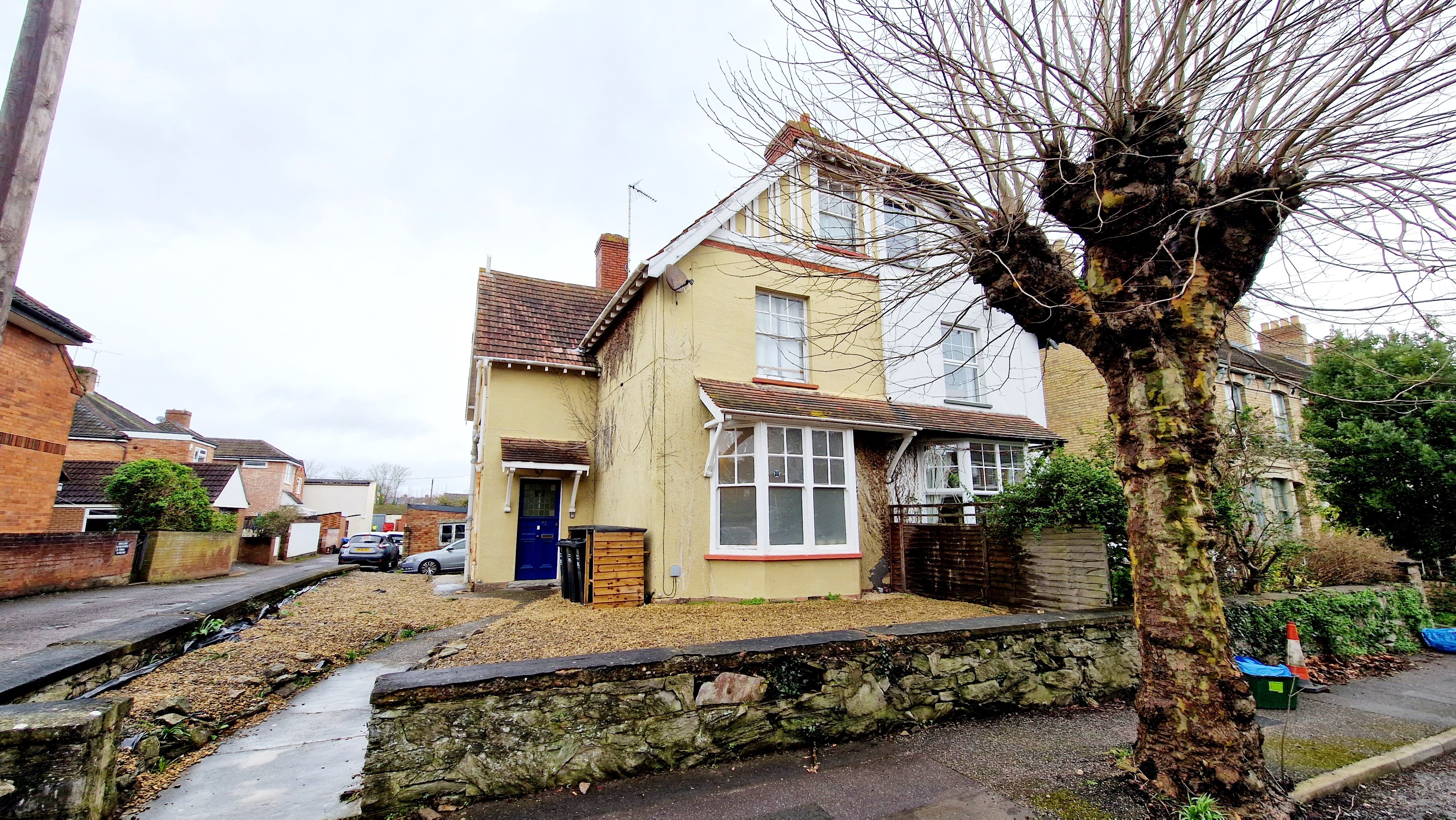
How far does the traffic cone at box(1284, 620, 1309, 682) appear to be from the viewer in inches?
258

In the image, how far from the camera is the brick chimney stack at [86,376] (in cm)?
1538

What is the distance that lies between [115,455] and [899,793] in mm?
37621

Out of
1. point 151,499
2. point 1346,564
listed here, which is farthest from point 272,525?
point 1346,564

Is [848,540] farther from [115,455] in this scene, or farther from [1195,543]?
[115,455]

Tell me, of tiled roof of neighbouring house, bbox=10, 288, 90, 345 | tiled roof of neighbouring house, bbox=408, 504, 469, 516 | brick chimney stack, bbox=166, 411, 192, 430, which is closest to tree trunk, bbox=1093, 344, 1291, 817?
tiled roof of neighbouring house, bbox=10, 288, 90, 345

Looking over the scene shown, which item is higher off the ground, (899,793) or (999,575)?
(999,575)

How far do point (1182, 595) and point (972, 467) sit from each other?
26.2ft

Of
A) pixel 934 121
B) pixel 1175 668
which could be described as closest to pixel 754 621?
pixel 1175 668

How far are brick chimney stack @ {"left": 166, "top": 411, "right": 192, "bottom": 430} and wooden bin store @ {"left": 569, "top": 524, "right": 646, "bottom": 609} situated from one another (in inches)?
1617

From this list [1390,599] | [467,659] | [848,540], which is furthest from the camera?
[848,540]

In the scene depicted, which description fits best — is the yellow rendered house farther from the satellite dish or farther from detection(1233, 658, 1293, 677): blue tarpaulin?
detection(1233, 658, 1293, 677): blue tarpaulin

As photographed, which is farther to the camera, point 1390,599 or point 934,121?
point 1390,599

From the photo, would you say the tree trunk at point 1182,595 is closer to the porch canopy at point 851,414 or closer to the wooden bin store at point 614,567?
the porch canopy at point 851,414

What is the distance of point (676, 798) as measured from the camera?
3.92 metres
